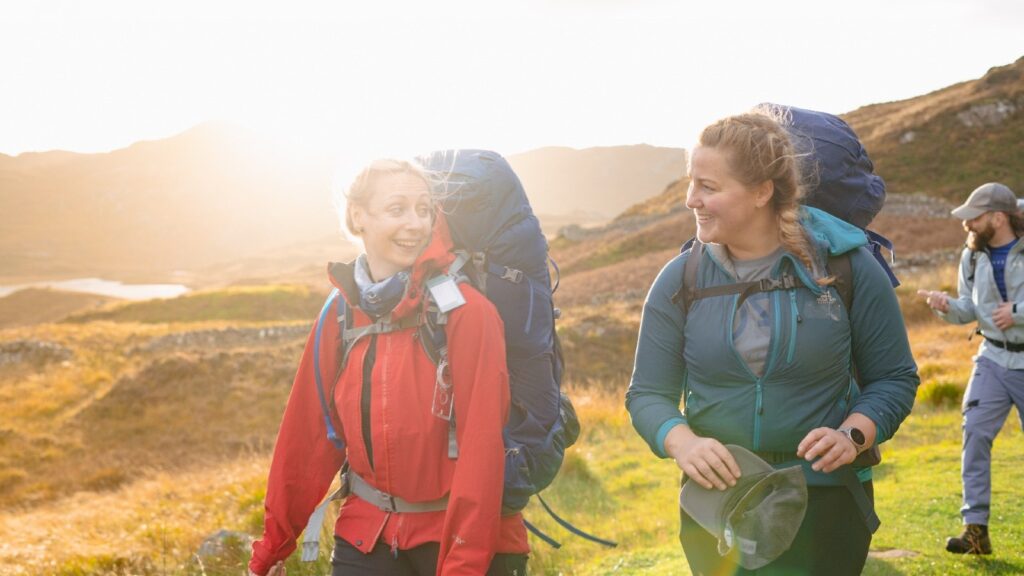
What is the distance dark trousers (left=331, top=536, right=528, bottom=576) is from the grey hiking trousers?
3749 mm

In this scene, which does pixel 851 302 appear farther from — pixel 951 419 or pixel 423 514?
pixel 951 419

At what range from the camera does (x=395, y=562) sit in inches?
105

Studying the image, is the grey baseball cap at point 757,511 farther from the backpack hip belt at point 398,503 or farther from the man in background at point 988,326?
the man in background at point 988,326

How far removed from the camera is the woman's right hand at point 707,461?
227cm

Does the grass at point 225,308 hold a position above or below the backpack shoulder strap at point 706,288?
below

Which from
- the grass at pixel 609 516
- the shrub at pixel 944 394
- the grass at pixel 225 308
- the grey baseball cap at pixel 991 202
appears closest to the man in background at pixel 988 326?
the grey baseball cap at pixel 991 202

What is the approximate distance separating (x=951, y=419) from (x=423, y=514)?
9.60m

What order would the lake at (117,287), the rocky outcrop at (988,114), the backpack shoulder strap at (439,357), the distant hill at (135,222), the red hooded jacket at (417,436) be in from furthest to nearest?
the distant hill at (135,222), the lake at (117,287), the rocky outcrop at (988,114), the backpack shoulder strap at (439,357), the red hooded jacket at (417,436)

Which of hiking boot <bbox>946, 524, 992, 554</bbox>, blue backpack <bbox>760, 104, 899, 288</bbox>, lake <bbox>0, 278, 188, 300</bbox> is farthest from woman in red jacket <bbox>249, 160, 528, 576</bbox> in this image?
lake <bbox>0, 278, 188, 300</bbox>

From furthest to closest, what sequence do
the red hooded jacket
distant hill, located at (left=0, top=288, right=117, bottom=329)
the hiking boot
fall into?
distant hill, located at (left=0, top=288, right=117, bottom=329), the hiking boot, the red hooded jacket

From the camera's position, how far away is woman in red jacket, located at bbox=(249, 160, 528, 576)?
98.8 inches

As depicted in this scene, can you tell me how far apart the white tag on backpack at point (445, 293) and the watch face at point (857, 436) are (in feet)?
4.36

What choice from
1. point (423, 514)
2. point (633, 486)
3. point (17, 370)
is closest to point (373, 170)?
point (423, 514)

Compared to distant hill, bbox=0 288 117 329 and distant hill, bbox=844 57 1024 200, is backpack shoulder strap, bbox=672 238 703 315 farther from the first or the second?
distant hill, bbox=0 288 117 329
